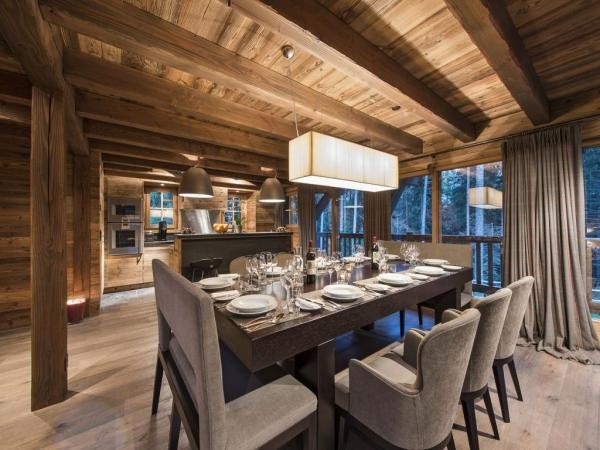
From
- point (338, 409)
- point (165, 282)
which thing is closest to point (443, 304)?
point (338, 409)

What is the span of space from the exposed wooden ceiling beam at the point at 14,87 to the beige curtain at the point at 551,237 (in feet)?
16.6

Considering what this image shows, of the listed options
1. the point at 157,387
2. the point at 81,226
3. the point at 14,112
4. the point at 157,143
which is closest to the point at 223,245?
the point at 157,143

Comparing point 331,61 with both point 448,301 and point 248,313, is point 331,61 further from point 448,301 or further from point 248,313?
point 448,301

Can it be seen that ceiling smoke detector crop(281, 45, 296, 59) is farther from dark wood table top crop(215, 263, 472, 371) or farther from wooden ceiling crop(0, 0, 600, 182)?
dark wood table top crop(215, 263, 472, 371)

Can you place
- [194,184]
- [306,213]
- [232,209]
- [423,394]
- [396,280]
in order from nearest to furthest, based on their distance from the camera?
[423,394] → [396,280] → [194,184] → [306,213] → [232,209]

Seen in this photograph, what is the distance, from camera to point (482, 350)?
1.36 meters

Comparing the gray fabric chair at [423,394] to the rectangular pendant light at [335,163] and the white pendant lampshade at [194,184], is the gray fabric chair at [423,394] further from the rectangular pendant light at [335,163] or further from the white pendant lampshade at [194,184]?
the white pendant lampshade at [194,184]

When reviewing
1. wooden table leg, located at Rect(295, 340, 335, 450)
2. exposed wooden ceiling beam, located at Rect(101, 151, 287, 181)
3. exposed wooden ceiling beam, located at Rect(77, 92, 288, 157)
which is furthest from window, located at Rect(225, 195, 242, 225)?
wooden table leg, located at Rect(295, 340, 335, 450)

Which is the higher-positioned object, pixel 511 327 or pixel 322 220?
pixel 322 220

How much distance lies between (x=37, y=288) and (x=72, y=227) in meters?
2.37

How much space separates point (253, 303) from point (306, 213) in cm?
495

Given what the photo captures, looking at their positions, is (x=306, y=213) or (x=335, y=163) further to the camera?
(x=306, y=213)

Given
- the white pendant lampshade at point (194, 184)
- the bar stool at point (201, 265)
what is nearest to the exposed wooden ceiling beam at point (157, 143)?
the white pendant lampshade at point (194, 184)

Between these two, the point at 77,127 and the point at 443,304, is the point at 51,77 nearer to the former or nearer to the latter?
the point at 77,127
